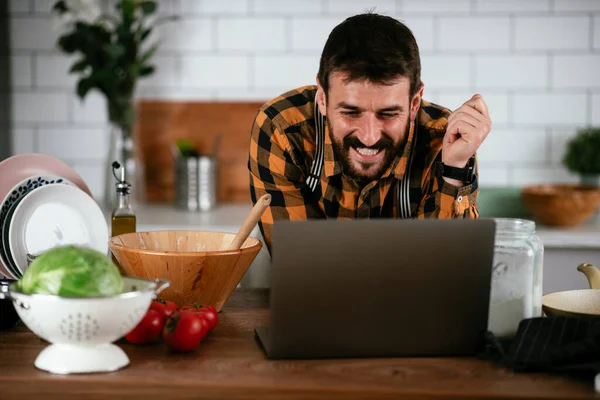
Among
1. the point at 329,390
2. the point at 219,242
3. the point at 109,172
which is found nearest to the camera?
the point at 329,390

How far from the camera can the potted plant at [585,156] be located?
103 inches

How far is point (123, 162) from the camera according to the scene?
106 inches

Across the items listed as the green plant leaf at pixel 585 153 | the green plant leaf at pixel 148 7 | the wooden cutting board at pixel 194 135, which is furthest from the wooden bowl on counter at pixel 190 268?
the green plant leaf at pixel 585 153

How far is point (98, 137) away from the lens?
2883 millimetres

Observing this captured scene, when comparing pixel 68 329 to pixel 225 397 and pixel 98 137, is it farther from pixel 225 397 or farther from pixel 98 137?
pixel 98 137

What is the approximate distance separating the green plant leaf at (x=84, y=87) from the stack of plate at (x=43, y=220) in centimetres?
105

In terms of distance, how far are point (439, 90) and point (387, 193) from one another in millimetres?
1103

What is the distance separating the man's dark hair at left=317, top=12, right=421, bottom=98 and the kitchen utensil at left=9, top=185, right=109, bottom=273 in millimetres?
543

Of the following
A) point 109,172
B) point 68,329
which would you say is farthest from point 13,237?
point 109,172

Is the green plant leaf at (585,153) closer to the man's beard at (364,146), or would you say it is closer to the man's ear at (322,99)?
the man's beard at (364,146)

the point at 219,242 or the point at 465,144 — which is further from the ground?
the point at 465,144

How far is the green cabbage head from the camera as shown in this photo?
36.8 inches

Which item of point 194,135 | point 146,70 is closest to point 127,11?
point 146,70

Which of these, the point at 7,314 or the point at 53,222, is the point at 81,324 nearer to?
the point at 7,314
